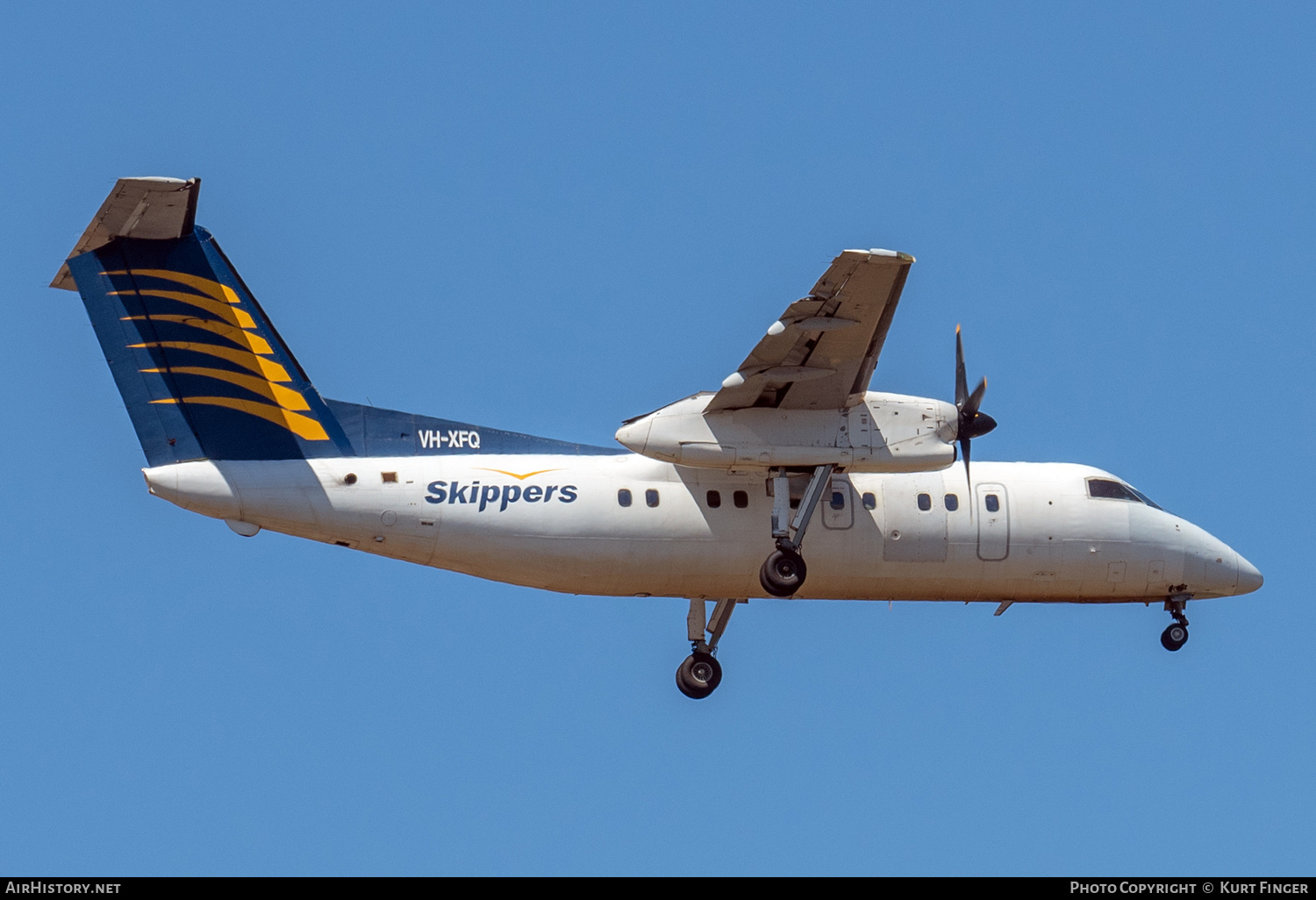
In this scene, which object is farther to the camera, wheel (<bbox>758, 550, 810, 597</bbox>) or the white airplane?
wheel (<bbox>758, 550, 810, 597</bbox>)

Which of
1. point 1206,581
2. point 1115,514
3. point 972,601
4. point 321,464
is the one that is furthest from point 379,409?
point 1206,581

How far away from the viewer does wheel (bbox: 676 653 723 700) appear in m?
28.4

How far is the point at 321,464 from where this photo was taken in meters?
24.7

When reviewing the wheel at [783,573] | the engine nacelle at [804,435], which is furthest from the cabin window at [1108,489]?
the wheel at [783,573]

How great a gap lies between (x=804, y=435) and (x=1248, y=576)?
8.37m

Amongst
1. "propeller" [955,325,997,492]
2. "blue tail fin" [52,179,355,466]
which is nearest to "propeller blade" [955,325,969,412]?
"propeller" [955,325,997,492]

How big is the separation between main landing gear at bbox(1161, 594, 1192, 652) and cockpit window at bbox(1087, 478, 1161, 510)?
1.45 meters

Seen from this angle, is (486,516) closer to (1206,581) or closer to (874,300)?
(874,300)

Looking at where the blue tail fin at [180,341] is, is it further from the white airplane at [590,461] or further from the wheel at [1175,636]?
the wheel at [1175,636]

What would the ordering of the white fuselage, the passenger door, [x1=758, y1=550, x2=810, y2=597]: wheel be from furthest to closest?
the passenger door → [x1=758, y1=550, x2=810, y2=597]: wheel → the white fuselage
